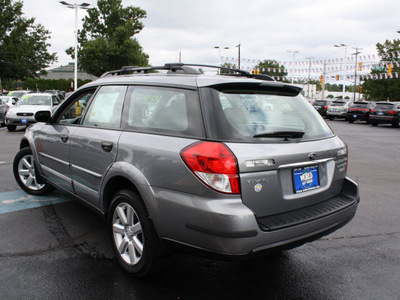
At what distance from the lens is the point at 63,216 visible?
4.48 m

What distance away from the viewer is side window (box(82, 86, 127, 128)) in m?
3.43

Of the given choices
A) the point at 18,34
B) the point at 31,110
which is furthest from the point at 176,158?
the point at 18,34

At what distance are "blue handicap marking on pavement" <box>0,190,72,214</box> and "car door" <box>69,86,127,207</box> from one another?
4.50 ft

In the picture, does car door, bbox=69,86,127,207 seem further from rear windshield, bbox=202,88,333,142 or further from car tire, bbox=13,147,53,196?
car tire, bbox=13,147,53,196

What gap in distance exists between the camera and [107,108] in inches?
141

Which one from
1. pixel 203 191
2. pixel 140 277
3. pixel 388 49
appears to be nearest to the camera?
pixel 203 191

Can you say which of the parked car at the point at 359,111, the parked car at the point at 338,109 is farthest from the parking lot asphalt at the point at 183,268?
the parked car at the point at 338,109

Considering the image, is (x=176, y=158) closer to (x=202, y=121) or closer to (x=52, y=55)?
(x=202, y=121)

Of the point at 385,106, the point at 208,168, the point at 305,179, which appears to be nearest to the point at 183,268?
the point at 208,168

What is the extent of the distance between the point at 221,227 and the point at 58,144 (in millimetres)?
2562

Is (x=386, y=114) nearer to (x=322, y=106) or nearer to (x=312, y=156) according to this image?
(x=322, y=106)

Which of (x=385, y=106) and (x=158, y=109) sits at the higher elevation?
(x=385, y=106)

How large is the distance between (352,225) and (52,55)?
184ft

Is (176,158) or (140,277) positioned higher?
(176,158)
